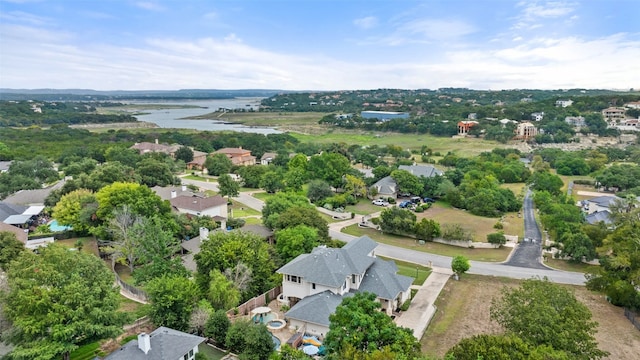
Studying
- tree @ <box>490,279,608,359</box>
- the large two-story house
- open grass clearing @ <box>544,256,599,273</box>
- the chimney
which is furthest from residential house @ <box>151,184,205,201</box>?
tree @ <box>490,279,608,359</box>

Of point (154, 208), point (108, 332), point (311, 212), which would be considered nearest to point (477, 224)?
point (311, 212)

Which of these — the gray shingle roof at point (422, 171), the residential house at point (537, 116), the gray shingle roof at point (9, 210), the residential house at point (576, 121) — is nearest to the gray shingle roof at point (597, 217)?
the gray shingle roof at point (422, 171)

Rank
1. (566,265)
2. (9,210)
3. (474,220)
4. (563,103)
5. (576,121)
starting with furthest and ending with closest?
(563,103) → (576,121) → (474,220) → (9,210) → (566,265)

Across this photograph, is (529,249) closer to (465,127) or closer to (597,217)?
(597,217)

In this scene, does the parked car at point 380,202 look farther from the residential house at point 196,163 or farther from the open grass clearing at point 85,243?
the residential house at point 196,163

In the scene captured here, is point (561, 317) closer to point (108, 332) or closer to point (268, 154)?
point (108, 332)

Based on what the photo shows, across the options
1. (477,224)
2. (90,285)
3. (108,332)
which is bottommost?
(477,224)

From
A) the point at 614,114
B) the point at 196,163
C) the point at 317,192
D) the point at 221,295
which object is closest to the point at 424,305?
the point at 221,295
